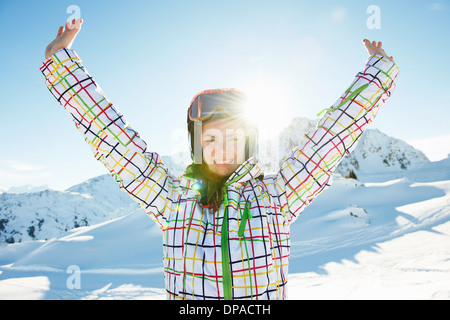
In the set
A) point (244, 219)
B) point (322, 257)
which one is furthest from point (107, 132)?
point (322, 257)

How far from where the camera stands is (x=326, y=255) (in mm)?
7684

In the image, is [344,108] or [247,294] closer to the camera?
[247,294]

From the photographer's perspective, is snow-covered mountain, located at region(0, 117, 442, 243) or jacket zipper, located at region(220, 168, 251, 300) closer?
jacket zipper, located at region(220, 168, 251, 300)

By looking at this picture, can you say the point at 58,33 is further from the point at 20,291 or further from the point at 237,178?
the point at 20,291

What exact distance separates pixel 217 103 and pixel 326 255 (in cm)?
765

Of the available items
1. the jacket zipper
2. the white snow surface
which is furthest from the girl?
the white snow surface

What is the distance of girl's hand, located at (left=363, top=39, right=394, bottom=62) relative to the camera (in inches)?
59.6

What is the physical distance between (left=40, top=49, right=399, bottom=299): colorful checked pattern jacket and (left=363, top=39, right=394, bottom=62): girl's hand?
0.09 metres

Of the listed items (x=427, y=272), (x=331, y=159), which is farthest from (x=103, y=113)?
(x=427, y=272)

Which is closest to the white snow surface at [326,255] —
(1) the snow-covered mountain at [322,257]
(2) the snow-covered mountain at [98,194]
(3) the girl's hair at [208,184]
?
(1) the snow-covered mountain at [322,257]

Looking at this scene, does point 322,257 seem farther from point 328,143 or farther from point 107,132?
point 107,132

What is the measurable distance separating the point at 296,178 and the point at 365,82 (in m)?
0.67

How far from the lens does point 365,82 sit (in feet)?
4.57

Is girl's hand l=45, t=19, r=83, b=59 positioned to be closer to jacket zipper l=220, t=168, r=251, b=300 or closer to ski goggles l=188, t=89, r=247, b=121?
ski goggles l=188, t=89, r=247, b=121
